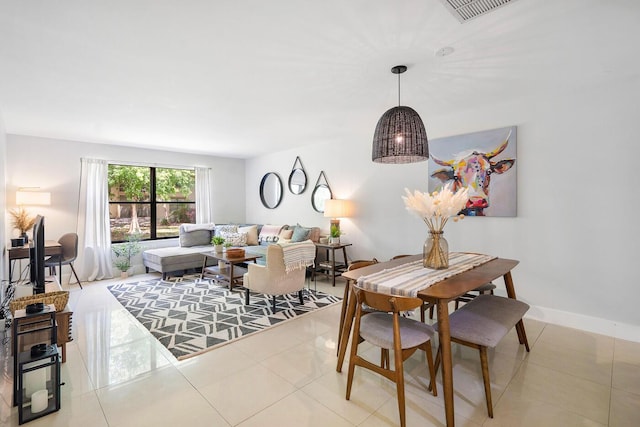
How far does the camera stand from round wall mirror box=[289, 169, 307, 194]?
5944 mm

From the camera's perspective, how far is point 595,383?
219cm

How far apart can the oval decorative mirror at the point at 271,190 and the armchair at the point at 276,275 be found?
303cm

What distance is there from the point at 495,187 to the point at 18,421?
4538 mm

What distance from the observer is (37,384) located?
6.41ft

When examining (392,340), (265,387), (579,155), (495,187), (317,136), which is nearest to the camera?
(392,340)

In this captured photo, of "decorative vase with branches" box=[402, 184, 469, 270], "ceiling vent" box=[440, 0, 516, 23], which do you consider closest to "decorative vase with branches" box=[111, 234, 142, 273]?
"decorative vase with branches" box=[402, 184, 469, 270]

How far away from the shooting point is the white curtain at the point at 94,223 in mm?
5258

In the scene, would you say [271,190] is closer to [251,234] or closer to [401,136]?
[251,234]

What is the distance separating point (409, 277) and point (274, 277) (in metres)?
1.74

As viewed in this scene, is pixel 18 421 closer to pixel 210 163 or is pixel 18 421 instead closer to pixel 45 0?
pixel 45 0

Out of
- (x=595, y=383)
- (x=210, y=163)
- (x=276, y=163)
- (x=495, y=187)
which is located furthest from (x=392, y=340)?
(x=210, y=163)

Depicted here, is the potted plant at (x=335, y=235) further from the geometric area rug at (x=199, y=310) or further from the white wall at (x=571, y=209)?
the white wall at (x=571, y=209)

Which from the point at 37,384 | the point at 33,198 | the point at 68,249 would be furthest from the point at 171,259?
the point at 37,384

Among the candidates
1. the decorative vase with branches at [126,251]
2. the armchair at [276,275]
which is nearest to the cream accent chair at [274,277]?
the armchair at [276,275]
